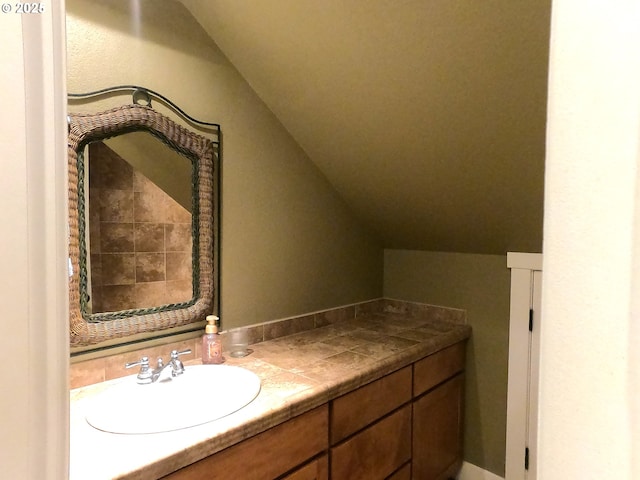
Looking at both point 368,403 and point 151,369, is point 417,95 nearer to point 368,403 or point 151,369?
point 368,403

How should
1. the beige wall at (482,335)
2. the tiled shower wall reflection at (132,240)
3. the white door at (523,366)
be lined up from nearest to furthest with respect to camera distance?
the tiled shower wall reflection at (132,240) < the white door at (523,366) < the beige wall at (482,335)

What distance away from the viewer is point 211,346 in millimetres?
1629

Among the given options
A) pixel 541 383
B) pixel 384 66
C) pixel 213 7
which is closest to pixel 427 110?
pixel 384 66

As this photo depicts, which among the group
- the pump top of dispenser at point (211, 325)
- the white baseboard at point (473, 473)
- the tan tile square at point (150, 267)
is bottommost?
the white baseboard at point (473, 473)

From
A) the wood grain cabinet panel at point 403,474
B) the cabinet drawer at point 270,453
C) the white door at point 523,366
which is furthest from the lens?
the white door at point 523,366

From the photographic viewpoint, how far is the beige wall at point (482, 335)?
2254 mm

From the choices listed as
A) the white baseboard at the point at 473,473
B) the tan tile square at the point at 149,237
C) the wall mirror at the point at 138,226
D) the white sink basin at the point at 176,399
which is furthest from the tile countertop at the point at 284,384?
the white baseboard at the point at 473,473

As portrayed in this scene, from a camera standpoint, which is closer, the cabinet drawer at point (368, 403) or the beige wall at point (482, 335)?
the cabinet drawer at point (368, 403)

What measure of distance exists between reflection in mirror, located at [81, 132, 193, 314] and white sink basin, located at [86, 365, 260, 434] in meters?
0.29

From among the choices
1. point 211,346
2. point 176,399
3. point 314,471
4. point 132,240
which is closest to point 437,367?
point 314,471

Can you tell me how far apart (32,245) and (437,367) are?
1.92 metres

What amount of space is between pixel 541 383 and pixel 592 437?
63 millimetres

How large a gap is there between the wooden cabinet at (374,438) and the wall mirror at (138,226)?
1.97ft

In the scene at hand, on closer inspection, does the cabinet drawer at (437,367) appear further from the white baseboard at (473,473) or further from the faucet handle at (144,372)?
the faucet handle at (144,372)
